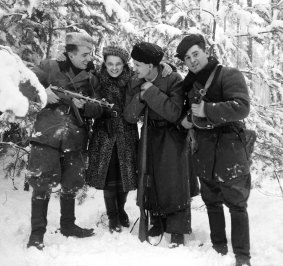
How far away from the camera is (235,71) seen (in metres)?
3.34

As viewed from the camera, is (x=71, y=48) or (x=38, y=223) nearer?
(x=38, y=223)

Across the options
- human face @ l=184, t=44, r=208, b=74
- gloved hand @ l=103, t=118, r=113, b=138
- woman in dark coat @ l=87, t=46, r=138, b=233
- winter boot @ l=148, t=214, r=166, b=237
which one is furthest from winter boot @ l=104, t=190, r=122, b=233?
human face @ l=184, t=44, r=208, b=74

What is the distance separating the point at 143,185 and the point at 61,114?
122 centimetres

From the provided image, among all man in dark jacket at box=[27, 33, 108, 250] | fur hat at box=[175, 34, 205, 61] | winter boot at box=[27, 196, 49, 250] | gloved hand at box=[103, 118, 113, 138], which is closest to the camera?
fur hat at box=[175, 34, 205, 61]

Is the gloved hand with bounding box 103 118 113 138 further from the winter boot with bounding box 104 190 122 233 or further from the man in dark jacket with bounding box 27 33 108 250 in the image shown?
the winter boot with bounding box 104 190 122 233

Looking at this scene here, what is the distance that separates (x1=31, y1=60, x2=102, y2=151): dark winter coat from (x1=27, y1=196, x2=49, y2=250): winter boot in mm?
637

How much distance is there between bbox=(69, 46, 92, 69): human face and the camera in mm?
4067

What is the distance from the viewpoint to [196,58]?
11.5 ft

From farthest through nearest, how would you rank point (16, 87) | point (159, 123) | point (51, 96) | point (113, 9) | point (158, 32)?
point (158, 32), point (113, 9), point (159, 123), point (51, 96), point (16, 87)

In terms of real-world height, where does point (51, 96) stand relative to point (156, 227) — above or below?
above

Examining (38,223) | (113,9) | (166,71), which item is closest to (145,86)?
(166,71)

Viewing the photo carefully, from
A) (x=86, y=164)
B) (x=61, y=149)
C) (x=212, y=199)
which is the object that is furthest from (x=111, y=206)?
(x=212, y=199)

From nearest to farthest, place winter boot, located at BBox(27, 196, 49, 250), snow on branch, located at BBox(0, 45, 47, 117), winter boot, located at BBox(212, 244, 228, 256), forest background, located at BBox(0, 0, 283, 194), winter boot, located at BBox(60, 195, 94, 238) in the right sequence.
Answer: snow on branch, located at BBox(0, 45, 47, 117)
winter boot, located at BBox(212, 244, 228, 256)
winter boot, located at BBox(27, 196, 49, 250)
winter boot, located at BBox(60, 195, 94, 238)
forest background, located at BBox(0, 0, 283, 194)

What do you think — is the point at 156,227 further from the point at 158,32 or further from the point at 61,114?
the point at 158,32
